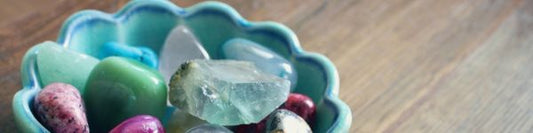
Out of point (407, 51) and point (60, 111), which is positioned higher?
point (407, 51)

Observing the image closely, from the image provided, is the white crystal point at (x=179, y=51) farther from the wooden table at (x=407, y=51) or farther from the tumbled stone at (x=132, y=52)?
the wooden table at (x=407, y=51)

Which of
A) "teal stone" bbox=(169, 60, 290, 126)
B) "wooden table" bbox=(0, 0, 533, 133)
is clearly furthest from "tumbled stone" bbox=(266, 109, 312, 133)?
"wooden table" bbox=(0, 0, 533, 133)

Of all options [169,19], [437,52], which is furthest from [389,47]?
[169,19]

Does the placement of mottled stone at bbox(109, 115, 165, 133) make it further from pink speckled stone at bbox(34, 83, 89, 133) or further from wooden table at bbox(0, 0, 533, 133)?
wooden table at bbox(0, 0, 533, 133)

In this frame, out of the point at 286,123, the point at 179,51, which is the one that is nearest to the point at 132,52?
the point at 179,51

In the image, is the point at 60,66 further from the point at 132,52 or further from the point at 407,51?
the point at 407,51
